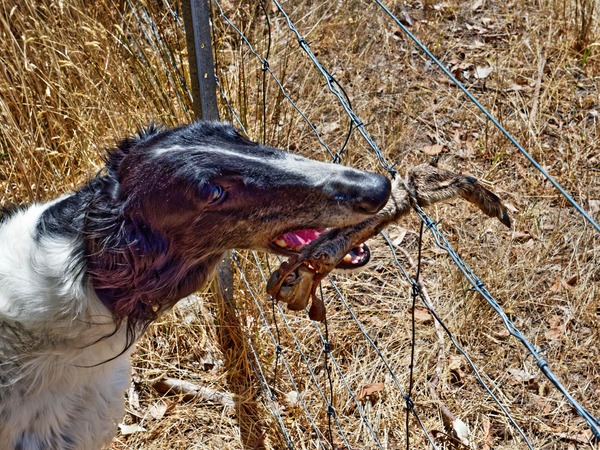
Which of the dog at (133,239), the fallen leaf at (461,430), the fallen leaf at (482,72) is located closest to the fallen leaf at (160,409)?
the dog at (133,239)

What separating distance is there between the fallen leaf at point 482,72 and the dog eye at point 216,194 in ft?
14.3

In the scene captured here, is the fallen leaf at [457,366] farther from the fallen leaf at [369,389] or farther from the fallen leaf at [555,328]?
the fallen leaf at [555,328]

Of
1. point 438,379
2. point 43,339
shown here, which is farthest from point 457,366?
point 43,339

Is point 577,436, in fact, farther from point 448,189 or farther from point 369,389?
point 448,189

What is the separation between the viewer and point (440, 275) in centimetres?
448

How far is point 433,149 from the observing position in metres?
5.37

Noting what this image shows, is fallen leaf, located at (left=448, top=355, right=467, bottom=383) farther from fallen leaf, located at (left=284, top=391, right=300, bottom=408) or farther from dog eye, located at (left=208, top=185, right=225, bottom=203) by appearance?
dog eye, located at (left=208, top=185, right=225, bottom=203)

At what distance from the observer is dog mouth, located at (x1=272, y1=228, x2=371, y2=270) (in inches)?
103

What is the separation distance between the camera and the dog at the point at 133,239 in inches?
93.6

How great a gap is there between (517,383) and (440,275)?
92 centimetres

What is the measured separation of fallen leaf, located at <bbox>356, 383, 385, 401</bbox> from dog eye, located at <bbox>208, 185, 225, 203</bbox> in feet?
6.60

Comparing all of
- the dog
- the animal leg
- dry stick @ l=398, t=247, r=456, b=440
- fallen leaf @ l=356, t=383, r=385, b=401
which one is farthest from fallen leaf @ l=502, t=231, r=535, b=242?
the dog

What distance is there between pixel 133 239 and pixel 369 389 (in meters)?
2.09

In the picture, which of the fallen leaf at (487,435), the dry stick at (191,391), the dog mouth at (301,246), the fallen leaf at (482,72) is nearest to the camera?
the dog mouth at (301,246)
